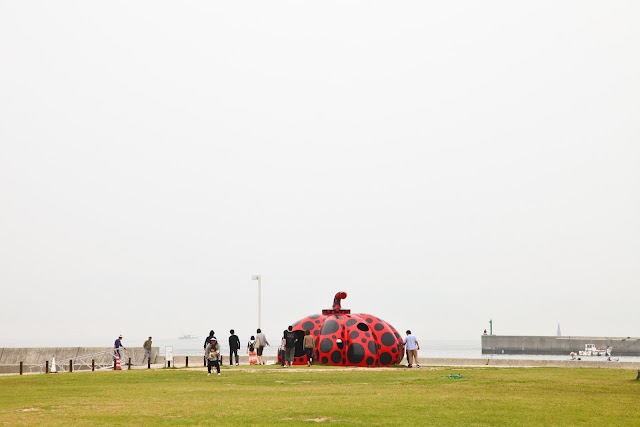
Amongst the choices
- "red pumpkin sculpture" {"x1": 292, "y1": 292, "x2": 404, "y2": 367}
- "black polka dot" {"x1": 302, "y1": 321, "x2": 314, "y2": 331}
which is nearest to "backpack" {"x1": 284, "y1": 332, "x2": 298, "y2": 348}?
"red pumpkin sculpture" {"x1": 292, "y1": 292, "x2": 404, "y2": 367}

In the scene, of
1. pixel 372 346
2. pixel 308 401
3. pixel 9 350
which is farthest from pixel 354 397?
pixel 9 350

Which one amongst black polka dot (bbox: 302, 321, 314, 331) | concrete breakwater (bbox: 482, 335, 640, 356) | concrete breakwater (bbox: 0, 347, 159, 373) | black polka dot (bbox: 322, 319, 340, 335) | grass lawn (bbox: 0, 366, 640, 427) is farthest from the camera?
concrete breakwater (bbox: 482, 335, 640, 356)

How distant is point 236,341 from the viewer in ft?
147

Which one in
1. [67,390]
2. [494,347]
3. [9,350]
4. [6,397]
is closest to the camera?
[6,397]

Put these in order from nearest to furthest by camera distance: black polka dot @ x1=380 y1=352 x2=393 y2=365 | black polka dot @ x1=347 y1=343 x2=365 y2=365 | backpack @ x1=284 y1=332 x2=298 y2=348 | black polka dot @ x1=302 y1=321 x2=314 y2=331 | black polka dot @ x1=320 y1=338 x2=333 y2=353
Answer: backpack @ x1=284 y1=332 x2=298 y2=348, black polka dot @ x1=347 y1=343 x2=365 y2=365, black polka dot @ x1=320 y1=338 x2=333 y2=353, black polka dot @ x1=380 y1=352 x2=393 y2=365, black polka dot @ x1=302 y1=321 x2=314 y2=331

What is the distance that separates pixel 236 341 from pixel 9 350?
1801 cm

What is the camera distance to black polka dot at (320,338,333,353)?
136 feet

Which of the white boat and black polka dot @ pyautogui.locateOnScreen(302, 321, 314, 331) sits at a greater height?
black polka dot @ pyautogui.locateOnScreen(302, 321, 314, 331)

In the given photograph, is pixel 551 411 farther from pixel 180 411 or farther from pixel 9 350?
pixel 9 350

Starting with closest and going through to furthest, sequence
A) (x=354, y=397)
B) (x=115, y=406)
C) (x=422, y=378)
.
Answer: (x=115, y=406) < (x=354, y=397) < (x=422, y=378)

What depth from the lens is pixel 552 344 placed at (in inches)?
→ 4909

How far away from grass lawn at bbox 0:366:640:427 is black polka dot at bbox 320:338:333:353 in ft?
25.6

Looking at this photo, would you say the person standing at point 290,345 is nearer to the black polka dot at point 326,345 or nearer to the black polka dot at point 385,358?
the black polka dot at point 326,345

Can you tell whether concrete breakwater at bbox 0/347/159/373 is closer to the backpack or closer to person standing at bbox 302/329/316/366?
the backpack
